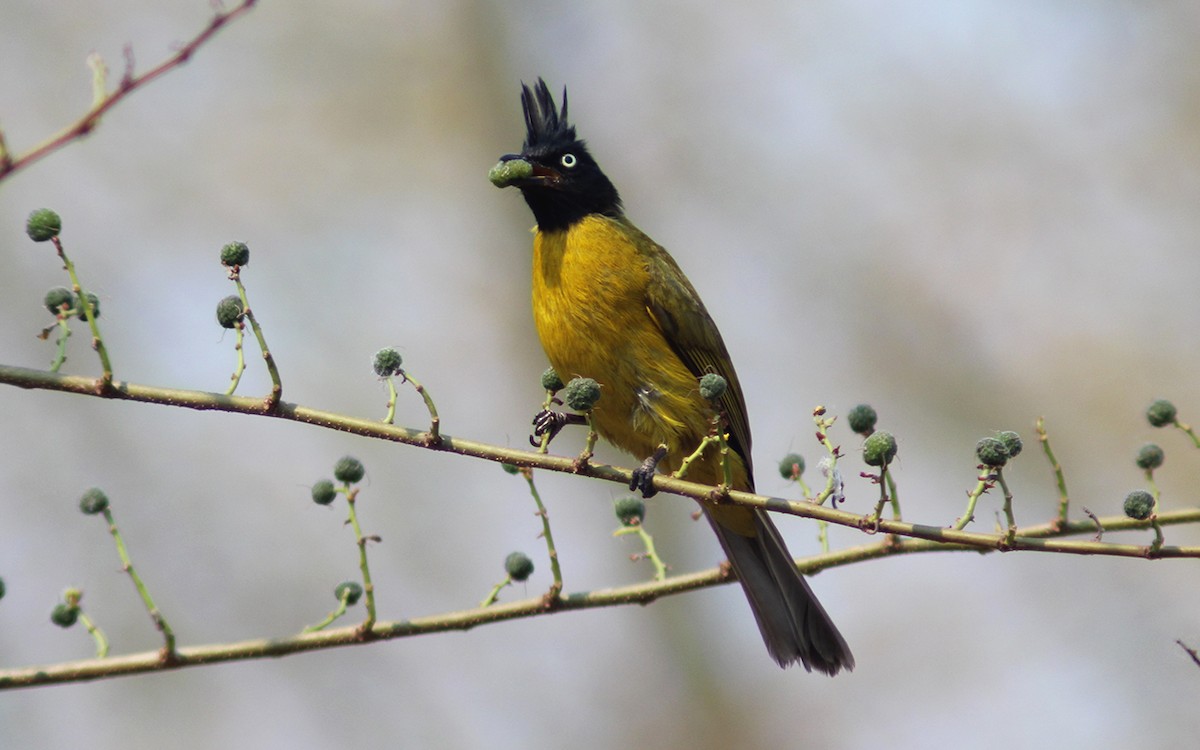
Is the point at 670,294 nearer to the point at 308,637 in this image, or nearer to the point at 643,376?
the point at 643,376

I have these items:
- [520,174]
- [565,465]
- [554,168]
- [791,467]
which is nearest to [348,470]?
[565,465]

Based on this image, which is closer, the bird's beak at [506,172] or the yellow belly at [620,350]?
the bird's beak at [506,172]

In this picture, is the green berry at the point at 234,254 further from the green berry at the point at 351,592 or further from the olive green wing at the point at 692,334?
the olive green wing at the point at 692,334

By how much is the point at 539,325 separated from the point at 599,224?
0.64 metres

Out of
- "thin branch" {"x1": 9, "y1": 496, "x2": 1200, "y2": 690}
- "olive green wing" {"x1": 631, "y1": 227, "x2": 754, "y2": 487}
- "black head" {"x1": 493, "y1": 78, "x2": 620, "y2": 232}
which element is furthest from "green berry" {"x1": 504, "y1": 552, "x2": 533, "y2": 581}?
Result: "black head" {"x1": 493, "y1": 78, "x2": 620, "y2": 232}

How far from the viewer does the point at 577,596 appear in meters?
3.03

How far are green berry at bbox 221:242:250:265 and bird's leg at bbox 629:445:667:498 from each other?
4.64 feet

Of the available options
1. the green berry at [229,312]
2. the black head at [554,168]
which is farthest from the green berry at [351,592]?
the black head at [554,168]

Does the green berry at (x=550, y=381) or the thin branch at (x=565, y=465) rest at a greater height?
the green berry at (x=550, y=381)

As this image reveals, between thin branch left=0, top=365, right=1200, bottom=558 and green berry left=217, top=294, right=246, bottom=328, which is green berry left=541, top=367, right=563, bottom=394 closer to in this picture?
thin branch left=0, top=365, right=1200, bottom=558

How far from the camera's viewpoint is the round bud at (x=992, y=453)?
2.71 metres

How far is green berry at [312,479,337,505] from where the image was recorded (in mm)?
2980

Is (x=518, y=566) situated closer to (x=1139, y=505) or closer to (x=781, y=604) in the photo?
(x=1139, y=505)

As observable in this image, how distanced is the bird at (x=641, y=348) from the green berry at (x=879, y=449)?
163 centimetres
